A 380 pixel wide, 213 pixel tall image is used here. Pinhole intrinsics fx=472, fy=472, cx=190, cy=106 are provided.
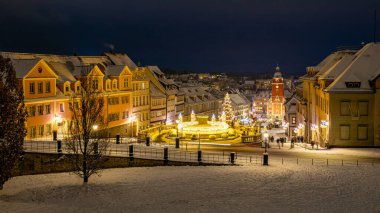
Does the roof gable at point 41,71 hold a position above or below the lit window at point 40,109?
above

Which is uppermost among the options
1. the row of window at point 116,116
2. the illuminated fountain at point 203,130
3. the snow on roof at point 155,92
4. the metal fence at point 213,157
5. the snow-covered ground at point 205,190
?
the snow on roof at point 155,92

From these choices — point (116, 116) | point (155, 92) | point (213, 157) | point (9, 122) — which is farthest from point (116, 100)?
point (9, 122)

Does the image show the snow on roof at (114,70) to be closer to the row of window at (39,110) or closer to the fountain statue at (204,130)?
the fountain statue at (204,130)

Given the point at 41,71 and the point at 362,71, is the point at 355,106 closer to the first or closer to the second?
the point at 362,71

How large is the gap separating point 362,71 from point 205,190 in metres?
31.0

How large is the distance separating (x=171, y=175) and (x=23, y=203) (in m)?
11.2

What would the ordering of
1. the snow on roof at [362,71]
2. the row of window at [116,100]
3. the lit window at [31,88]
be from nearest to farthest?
the snow on roof at [362,71], the lit window at [31,88], the row of window at [116,100]

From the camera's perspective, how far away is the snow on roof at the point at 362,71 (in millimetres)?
50812

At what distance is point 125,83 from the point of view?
230ft

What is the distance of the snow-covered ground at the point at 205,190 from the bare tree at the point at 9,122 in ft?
7.01

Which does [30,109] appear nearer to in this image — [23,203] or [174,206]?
[23,203]

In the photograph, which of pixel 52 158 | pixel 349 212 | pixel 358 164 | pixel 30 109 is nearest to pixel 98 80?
pixel 30 109

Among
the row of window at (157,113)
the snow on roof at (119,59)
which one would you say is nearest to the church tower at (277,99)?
the row of window at (157,113)

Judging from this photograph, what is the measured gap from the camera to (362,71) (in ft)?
172
